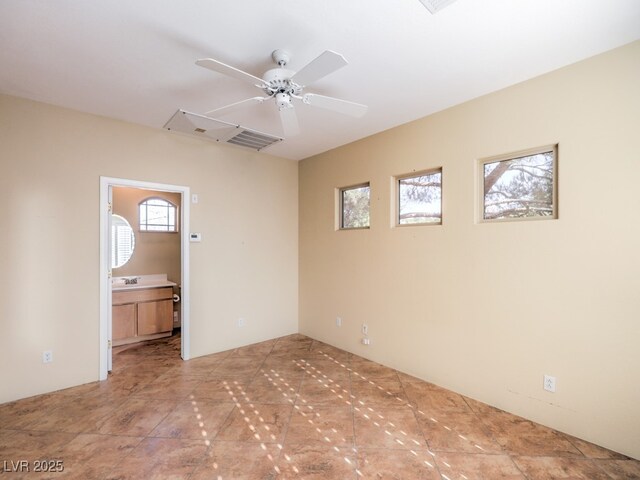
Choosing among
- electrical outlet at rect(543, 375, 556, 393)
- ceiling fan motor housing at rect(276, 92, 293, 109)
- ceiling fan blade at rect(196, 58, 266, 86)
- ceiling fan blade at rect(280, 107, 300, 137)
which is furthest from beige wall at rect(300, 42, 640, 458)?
ceiling fan blade at rect(196, 58, 266, 86)

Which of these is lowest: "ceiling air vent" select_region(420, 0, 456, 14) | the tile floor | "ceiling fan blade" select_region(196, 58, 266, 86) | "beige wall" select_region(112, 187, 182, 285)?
the tile floor

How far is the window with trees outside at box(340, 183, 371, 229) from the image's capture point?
12.8 feet

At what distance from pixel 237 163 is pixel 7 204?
2.34 meters

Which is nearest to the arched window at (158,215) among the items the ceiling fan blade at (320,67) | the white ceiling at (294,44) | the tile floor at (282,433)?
the white ceiling at (294,44)

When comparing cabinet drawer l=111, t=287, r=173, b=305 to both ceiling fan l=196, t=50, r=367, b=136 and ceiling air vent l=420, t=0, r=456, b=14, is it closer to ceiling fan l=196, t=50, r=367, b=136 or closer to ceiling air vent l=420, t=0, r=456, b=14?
ceiling fan l=196, t=50, r=367, b=136

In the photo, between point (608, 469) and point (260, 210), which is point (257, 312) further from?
point (608, 469)

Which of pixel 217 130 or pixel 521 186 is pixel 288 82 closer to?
pixel 217 130

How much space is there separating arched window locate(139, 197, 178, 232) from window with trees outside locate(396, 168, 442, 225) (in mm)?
3733

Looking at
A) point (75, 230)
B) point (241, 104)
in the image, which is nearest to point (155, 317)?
point (75, 230)

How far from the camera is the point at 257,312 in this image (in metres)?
4.38

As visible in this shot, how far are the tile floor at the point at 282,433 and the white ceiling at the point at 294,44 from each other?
9.06ft

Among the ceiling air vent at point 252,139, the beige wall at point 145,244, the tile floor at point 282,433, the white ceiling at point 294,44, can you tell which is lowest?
the tile floor at point 282,433

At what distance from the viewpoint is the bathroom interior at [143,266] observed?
4203 mm

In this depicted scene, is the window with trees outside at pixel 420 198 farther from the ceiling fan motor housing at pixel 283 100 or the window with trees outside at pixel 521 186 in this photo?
the ceiling fan motor housing at pixel 283 100
